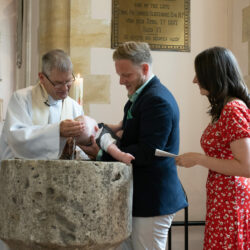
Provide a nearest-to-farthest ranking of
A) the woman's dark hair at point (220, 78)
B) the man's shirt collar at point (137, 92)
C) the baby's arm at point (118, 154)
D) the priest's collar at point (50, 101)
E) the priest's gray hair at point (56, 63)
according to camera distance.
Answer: the woman's dark hair at point (220, 78) → the baby's arm at point (118, 154) → the man's shirt collar at point (137, 92) → the priest's gray hair at point (56, 63) → the priest's collar at point (50, 101)

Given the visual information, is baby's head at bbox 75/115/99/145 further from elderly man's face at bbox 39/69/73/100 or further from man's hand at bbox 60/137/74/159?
elderly man's face at bbox 39/69/73/100

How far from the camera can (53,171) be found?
7.77 feet

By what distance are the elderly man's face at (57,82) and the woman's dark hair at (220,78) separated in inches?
43.4

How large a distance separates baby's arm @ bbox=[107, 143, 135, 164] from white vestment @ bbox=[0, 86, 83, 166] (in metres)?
0.46

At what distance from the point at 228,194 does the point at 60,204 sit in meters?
0.88

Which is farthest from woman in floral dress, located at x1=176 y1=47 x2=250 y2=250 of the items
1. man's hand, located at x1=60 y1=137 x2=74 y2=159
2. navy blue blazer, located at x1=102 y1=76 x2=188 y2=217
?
man's hand, located at x1=60 y1=137 x2=74 y2=159

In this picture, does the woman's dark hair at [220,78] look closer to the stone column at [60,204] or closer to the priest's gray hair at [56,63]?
the stone column at [60,204]

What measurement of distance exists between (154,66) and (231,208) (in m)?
2.81

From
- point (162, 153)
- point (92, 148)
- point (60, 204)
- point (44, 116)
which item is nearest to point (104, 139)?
point (92, 148)

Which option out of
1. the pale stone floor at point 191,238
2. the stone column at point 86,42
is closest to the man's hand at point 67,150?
the stone column at point 86,42

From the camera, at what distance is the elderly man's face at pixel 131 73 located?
2.81 m

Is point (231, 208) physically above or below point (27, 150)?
below

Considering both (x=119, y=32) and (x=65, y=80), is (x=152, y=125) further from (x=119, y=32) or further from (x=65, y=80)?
(x=119, y=32)

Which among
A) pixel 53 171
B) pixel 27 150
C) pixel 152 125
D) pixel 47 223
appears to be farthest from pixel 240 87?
pixel 27 150
